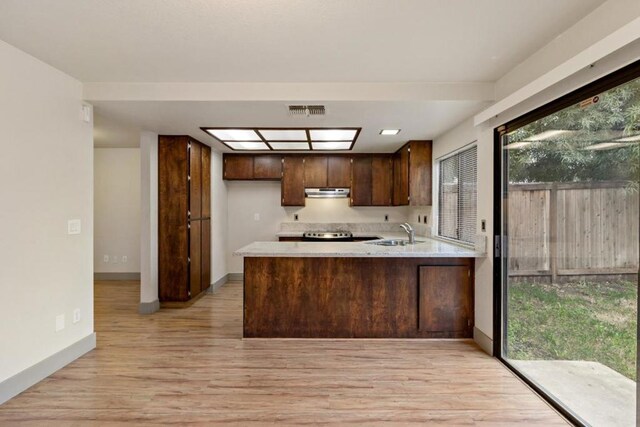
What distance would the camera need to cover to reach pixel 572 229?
86.3 inches

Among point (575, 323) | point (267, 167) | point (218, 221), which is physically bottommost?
point (575, 323)

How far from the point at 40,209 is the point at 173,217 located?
1820 mm

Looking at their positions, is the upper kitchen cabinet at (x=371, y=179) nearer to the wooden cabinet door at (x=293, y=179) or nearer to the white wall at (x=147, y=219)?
the wooden cabinet door at (x=293, y=179)

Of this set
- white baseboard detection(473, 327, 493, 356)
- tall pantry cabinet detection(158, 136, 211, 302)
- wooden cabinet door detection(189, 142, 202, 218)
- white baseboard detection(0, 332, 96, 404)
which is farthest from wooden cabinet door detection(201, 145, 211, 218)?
white baseboard detection(473, 327, 493, 356)

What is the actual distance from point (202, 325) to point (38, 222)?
190 centimetres

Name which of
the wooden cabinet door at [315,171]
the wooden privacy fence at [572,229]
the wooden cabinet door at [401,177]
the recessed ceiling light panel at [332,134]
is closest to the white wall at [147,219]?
the recessed ceiling light panel at [332,134]

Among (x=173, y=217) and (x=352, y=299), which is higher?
(x=173, y=217)

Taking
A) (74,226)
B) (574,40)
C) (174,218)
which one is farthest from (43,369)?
(574,40)

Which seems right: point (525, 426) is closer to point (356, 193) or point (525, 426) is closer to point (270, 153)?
point (356, 193)

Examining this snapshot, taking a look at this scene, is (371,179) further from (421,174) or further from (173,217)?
(173,217)

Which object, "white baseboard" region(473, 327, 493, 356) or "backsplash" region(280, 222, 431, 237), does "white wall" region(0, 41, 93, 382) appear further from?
"white baseboard" region(473, 327, 493, 356)

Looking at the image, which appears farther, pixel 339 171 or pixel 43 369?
pixel 339 171

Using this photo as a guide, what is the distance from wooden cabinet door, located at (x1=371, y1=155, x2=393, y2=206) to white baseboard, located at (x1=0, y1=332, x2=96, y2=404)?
4.25m

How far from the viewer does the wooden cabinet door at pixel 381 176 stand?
223 inches
